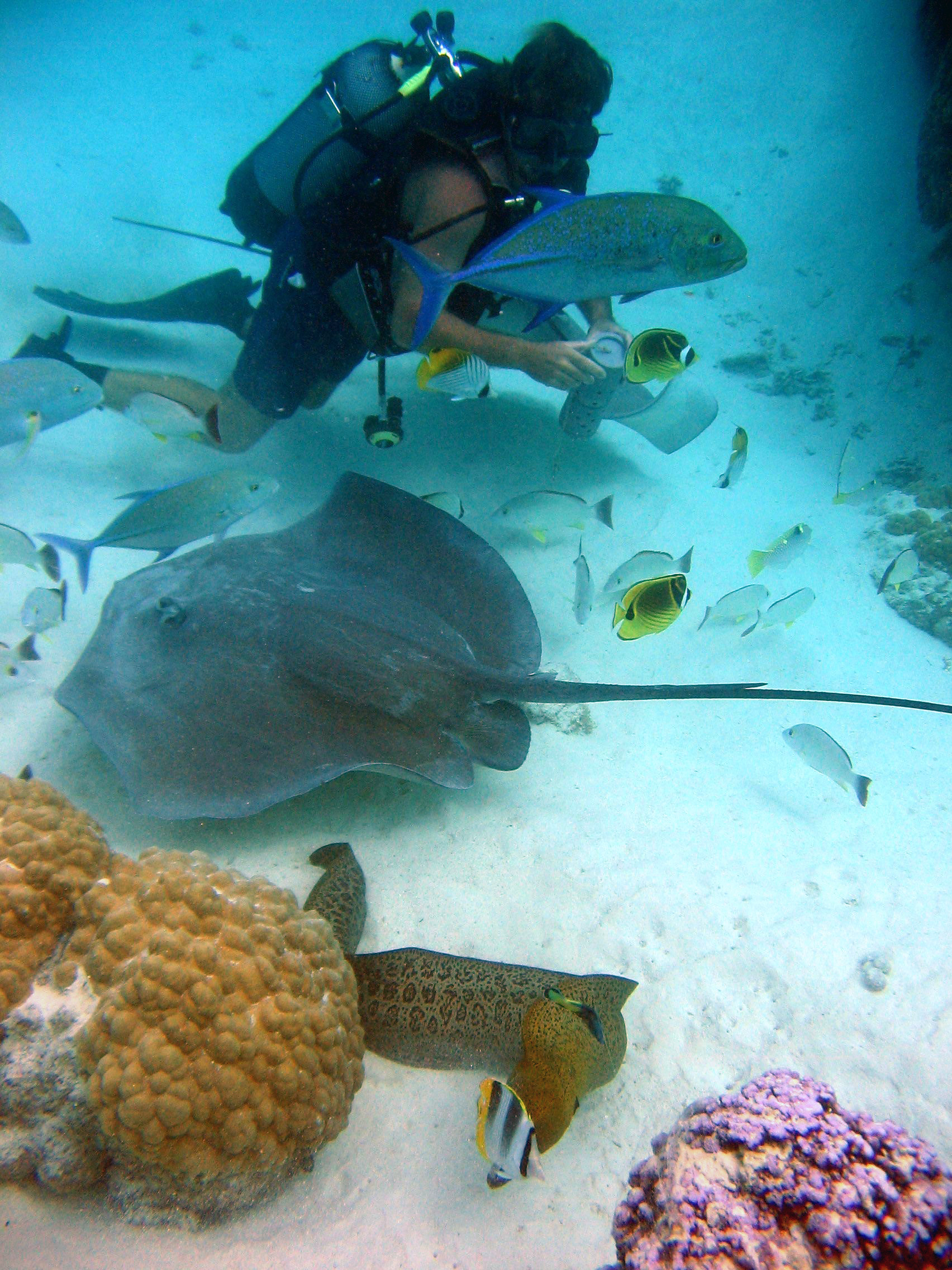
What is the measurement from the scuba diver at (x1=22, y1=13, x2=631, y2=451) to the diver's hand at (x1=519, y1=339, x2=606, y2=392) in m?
0.01

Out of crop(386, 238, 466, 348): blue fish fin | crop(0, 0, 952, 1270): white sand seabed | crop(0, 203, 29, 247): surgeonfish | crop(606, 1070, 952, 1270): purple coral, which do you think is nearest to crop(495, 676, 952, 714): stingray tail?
crop(0, 0, 952, 1270): white sand seabed

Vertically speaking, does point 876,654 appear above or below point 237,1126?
above

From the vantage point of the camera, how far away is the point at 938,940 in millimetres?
3084

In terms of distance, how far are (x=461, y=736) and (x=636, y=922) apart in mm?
1400

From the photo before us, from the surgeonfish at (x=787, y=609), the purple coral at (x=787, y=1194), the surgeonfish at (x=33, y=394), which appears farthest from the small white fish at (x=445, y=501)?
the purple coral at (x=787, y=1194)

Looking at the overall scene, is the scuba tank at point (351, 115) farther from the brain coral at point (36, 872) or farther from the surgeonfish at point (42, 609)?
the brain coral at point (36, 872)

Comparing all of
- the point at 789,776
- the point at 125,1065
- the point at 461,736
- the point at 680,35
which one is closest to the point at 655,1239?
the point at 125,1065

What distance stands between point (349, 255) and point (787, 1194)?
5800 mm

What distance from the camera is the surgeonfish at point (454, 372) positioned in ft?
13.3

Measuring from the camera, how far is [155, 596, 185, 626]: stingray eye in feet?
11.3

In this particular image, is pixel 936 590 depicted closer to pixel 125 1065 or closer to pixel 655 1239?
pixel 655 1239

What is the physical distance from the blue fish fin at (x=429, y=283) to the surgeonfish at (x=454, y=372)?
2.40ft

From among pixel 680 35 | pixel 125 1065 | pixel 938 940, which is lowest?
pixel 125 1065

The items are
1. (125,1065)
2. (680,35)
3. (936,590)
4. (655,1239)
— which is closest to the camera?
(655,1239)
